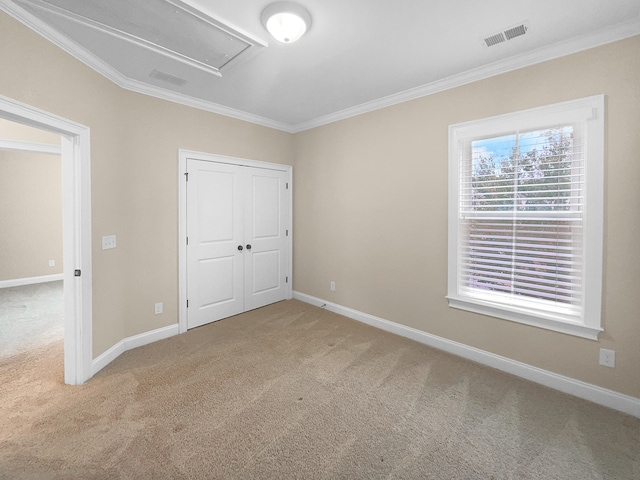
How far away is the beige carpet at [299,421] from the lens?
163 centimetres

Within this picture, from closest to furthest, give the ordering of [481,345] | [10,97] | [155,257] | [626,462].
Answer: [626,462] < [10,97] < [481,345] < [155,257]

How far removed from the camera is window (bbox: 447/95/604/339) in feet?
7.13

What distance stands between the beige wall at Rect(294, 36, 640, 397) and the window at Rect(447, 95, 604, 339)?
0.08 metres

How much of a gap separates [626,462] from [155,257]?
398 centimetres

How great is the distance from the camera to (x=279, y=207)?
443 cm

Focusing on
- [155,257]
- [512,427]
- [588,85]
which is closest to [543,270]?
[512,427]

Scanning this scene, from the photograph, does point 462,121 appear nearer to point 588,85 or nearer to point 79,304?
point 588,85

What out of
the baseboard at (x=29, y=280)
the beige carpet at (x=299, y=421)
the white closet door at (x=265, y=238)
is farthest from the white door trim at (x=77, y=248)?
the baseboard at (x=29, y=280)

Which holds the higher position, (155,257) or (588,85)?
(588,85)

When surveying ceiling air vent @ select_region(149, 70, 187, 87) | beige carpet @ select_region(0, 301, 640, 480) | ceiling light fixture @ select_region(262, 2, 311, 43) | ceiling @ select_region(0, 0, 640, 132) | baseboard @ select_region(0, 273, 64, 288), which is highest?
ceiling air vent @ select_region(149, 70, 187, 87)

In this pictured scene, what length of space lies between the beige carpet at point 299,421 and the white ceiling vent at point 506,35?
2.68m

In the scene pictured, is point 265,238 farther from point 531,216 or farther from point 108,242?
point 531,216

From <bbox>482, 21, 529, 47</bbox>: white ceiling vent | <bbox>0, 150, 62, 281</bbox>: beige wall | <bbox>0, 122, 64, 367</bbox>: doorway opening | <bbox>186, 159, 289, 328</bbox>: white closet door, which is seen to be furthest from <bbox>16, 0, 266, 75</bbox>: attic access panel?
<bbox>0, 150, 62, 281</bbox>: beige wall

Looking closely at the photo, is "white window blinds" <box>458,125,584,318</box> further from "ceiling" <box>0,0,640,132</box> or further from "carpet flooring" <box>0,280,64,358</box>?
"carpet flooring" <box>0,280,64,358</box>
